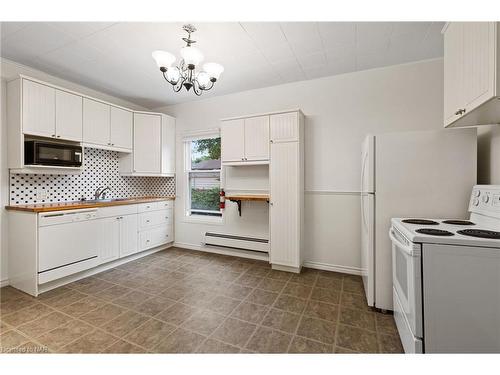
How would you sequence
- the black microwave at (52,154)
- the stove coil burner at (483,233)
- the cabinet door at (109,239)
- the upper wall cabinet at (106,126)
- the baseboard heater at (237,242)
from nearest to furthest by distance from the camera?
the stove coil burner at (483,233), the black microwave at (52,154), the cabinet door at (109,239), the upper wall cabinet at (106,126), the baseboard heater at (237,242)

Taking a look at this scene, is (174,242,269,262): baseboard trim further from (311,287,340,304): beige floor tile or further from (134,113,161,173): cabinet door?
(134,113,161,173): cabinet door

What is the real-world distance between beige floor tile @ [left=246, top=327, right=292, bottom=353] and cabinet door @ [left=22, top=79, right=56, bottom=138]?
10.4ft

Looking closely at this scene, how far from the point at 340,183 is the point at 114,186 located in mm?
3669

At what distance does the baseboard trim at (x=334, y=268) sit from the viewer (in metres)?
2.88

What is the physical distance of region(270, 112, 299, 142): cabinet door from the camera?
2865 millimetres

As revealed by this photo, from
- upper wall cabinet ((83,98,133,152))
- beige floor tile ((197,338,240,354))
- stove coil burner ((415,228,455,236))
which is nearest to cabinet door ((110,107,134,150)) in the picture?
upper wall cabinet ((83,98,133,152))

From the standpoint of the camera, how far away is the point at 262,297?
2.32 metres

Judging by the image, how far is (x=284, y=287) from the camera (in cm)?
255

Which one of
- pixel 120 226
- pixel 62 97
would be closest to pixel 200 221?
pixel 120 226

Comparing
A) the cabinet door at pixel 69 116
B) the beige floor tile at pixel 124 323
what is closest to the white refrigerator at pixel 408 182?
the beige floor tile at pixel 124 323

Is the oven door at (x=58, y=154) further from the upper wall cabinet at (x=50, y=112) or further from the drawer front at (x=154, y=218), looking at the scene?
the drawer front at (x=154, y=218)

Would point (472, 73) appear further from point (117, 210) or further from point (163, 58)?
point (117, 210)

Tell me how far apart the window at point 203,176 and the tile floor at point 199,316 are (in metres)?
1.33
